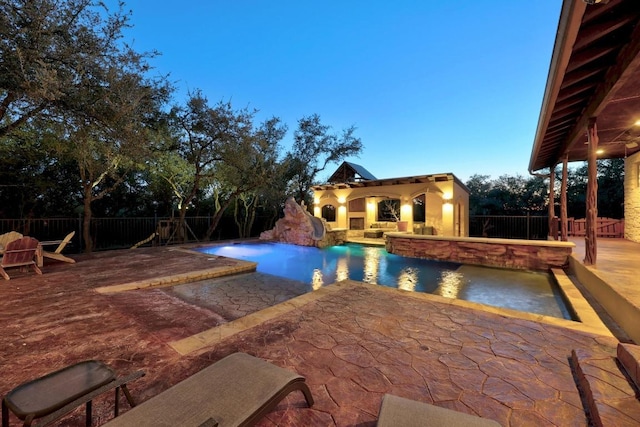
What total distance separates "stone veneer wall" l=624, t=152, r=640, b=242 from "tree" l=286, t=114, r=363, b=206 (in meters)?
15.7

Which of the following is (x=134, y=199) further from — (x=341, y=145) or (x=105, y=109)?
(x=341, y=145)

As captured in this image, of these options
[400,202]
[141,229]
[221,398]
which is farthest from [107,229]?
[400,202]

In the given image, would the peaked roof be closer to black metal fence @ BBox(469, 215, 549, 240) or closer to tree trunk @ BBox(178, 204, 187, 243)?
black metal fence @ BBox(469, 215, 549, 240)

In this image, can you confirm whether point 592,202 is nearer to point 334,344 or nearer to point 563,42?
point 563,42

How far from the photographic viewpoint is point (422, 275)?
308 inches

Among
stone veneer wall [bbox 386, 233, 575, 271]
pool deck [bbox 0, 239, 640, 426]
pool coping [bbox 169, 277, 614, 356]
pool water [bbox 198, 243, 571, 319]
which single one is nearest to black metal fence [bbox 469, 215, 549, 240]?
stone veneer wall [bbox 386, 233, 575, 271]

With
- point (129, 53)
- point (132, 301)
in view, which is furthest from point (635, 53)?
point (129, 53)

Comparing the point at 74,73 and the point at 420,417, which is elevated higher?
the point at 74,73

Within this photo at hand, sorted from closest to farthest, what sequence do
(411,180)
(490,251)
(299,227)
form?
(490,251)
(411,180)
(299,227)

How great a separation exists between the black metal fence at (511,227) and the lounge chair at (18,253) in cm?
1980

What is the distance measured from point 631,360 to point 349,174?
19156mm

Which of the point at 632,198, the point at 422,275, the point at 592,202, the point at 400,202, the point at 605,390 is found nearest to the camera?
the point at 605,390

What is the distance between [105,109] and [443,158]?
43.3 metres

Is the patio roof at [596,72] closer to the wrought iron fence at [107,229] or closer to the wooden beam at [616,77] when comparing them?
the wooden beam at [616,77]
